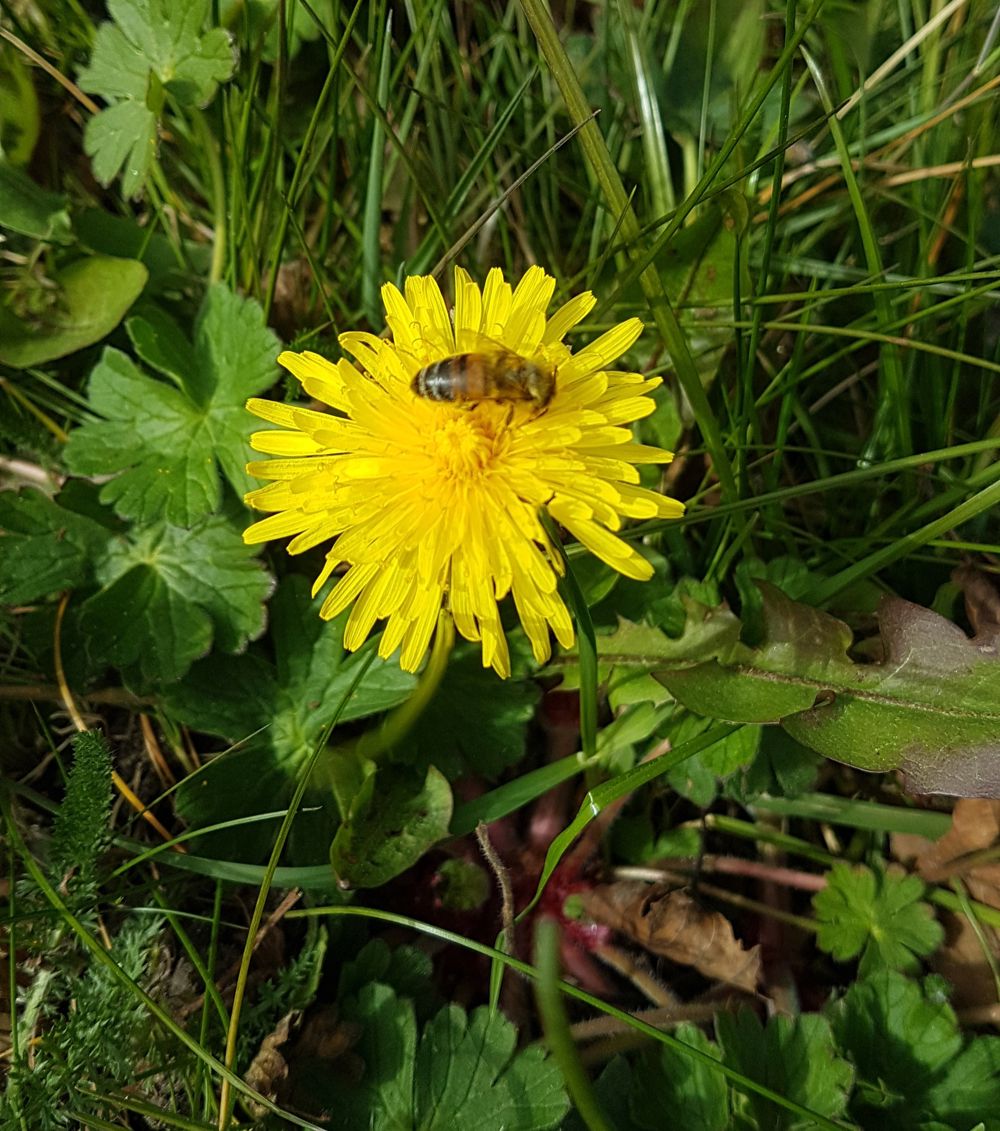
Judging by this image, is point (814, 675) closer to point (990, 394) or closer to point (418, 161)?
point (990, 394)

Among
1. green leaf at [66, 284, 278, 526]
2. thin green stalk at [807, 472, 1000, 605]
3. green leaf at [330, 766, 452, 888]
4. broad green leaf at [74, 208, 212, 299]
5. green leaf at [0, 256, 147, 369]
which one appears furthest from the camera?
broad green leaf at [74, 208, 212, 299]

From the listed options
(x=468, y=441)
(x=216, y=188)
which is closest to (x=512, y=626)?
(x=468, y=441)

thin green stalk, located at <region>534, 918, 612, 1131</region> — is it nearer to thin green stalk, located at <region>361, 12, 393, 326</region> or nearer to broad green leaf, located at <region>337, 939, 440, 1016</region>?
broad green leaf, located at <region>337, 939, 440, 1016</region>

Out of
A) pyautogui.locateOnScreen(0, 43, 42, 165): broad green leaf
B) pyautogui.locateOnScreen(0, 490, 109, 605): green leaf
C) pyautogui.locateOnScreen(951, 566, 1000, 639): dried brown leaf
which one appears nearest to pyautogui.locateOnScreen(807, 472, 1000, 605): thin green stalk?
pyautogui.locateOnScreen(951, 566, 1000, 639): dried brown leaf

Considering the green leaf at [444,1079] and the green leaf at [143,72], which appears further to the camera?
the green leaf at [143,72]

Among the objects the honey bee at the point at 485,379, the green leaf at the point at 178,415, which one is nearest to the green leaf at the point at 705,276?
the honey bee at the point at 485,379

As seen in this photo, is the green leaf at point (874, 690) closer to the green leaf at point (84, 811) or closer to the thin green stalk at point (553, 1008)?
the thin green stalk at point (553, 1008)
